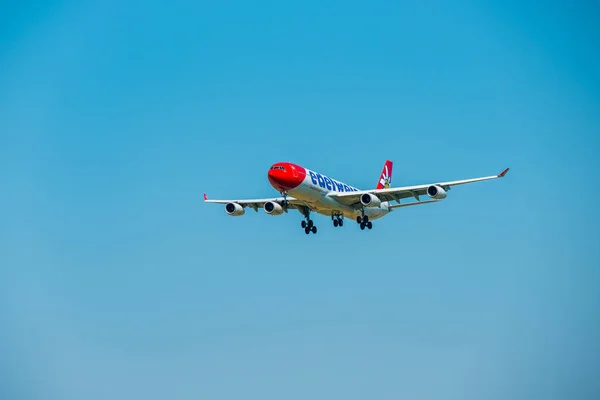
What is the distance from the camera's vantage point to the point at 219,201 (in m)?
81.9

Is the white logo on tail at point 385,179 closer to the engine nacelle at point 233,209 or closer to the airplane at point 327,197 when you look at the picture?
the airplane at point 327,197

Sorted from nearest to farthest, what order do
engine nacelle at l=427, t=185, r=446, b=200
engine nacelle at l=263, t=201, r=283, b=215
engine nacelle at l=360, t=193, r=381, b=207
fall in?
engine nacelle at l=427, t=185, r=446, b=200 < engine nacelle at l=360, t=193, r=381, b=207 < engine nacelle at l=263, t=201, r=283, b=215

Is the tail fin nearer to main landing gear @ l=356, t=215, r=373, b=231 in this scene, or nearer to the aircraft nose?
main landing gear @ l=356, t=215, r=373, b=231

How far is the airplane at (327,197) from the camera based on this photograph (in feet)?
230

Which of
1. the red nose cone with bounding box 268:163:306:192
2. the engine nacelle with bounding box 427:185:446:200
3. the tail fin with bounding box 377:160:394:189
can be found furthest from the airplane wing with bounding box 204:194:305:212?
the tail fin with bounding box 377:160:394:189

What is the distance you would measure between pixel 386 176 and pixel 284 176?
76.9 ft

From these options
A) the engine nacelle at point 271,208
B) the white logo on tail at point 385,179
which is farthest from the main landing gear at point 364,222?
the white logo on tail at point 385,179

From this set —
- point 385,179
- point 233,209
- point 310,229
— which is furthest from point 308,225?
point 385,179

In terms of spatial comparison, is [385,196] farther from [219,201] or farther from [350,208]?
[219,201]

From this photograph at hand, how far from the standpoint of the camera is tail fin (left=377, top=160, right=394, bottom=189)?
89125 mm

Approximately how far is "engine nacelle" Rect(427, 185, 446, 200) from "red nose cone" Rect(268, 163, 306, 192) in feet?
35.0

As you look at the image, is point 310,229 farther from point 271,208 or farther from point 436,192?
point 436,192

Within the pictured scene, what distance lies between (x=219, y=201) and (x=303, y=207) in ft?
27.4

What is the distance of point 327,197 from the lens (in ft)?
243
